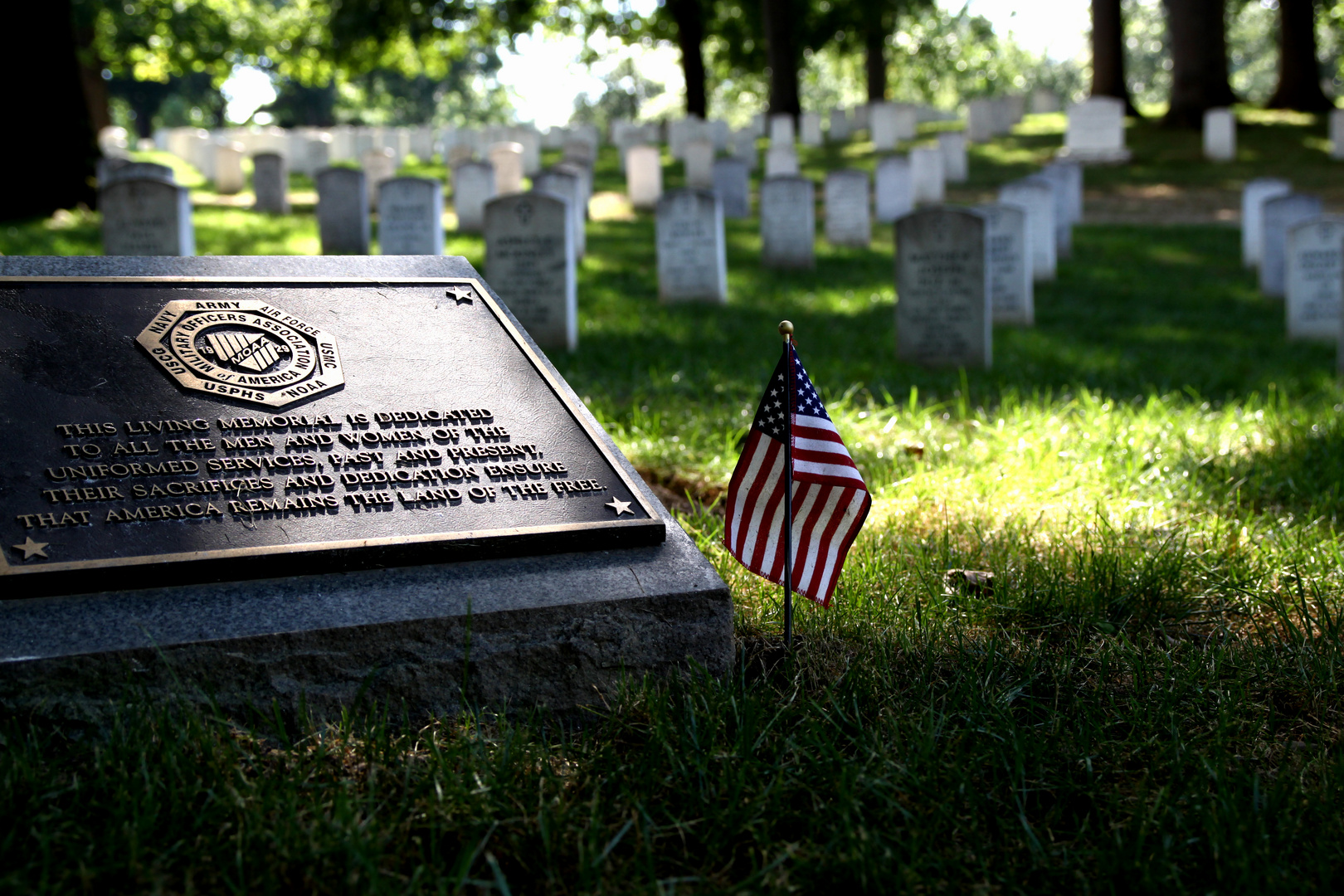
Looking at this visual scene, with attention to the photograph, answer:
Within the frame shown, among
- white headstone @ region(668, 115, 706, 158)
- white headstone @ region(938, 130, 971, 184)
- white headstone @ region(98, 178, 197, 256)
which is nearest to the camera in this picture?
white headstone @ region(98, 178, 197, 256)

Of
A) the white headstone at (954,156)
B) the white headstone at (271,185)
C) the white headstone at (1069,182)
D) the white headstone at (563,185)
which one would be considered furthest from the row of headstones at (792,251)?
the white headstone at (954,156)

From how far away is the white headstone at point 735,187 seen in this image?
17.6m

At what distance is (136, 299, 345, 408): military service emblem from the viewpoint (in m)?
3.09

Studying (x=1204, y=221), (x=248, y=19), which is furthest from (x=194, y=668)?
(x=248, y=19)

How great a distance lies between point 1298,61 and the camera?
88.7 ft

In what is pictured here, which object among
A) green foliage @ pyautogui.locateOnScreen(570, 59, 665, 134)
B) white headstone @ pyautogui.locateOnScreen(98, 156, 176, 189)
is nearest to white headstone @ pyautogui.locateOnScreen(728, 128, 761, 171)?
white headstone @ pyautogui.locateOnScreen(98, 156, 176, 189)

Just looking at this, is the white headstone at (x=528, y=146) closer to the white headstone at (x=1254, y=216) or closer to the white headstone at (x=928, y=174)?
the white headstone at (x=928, y=174)

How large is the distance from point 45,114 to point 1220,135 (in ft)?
67.8

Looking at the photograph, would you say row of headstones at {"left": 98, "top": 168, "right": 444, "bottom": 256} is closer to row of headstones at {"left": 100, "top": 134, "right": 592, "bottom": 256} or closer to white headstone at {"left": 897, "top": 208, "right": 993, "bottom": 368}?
row of headstones at {"left": 100, "top": 134, "right": 592, "bottom": 256}

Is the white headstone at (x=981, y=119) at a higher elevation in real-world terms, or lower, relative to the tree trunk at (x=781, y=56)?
lower

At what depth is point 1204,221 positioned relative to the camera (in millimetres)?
17766

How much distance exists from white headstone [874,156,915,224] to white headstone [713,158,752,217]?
2041 mm

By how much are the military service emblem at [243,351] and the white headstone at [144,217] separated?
20.2 ft

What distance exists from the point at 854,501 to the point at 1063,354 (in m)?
5.76
